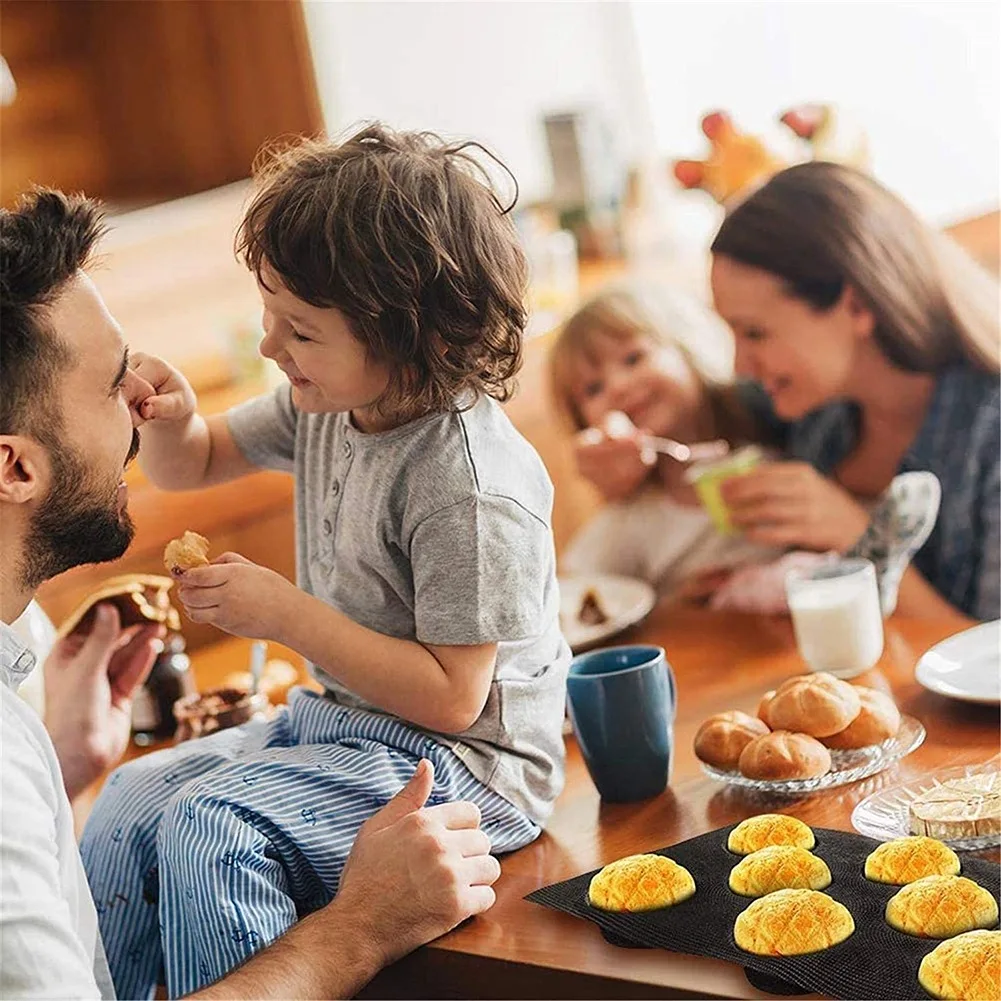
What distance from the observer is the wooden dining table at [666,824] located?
3.69 ft

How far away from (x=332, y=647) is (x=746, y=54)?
3.22 meters

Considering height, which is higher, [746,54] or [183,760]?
[746,54]

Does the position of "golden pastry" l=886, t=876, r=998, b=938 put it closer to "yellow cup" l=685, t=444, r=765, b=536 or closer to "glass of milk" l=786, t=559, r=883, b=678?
"glass of milk" l=786, t=559, r=883, b=678

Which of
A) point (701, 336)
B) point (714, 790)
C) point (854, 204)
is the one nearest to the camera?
point (714, 790)

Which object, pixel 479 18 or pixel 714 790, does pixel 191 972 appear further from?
pixel 479 18

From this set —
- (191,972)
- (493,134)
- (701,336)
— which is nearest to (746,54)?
(493,134)

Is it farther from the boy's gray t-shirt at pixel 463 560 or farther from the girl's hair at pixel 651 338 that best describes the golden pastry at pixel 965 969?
the girl's hair at pixel 651 338

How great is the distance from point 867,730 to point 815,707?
0.05 meters

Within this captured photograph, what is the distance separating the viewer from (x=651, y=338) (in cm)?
246

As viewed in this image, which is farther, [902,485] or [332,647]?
[902,485]

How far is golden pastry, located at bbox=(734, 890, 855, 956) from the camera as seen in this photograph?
106 cm

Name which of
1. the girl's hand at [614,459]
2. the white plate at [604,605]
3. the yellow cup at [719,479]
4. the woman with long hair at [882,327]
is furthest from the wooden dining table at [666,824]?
the girl's hand at [614,459]

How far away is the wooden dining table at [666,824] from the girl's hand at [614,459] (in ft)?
1.55

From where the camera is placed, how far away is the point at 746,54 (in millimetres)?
4113
